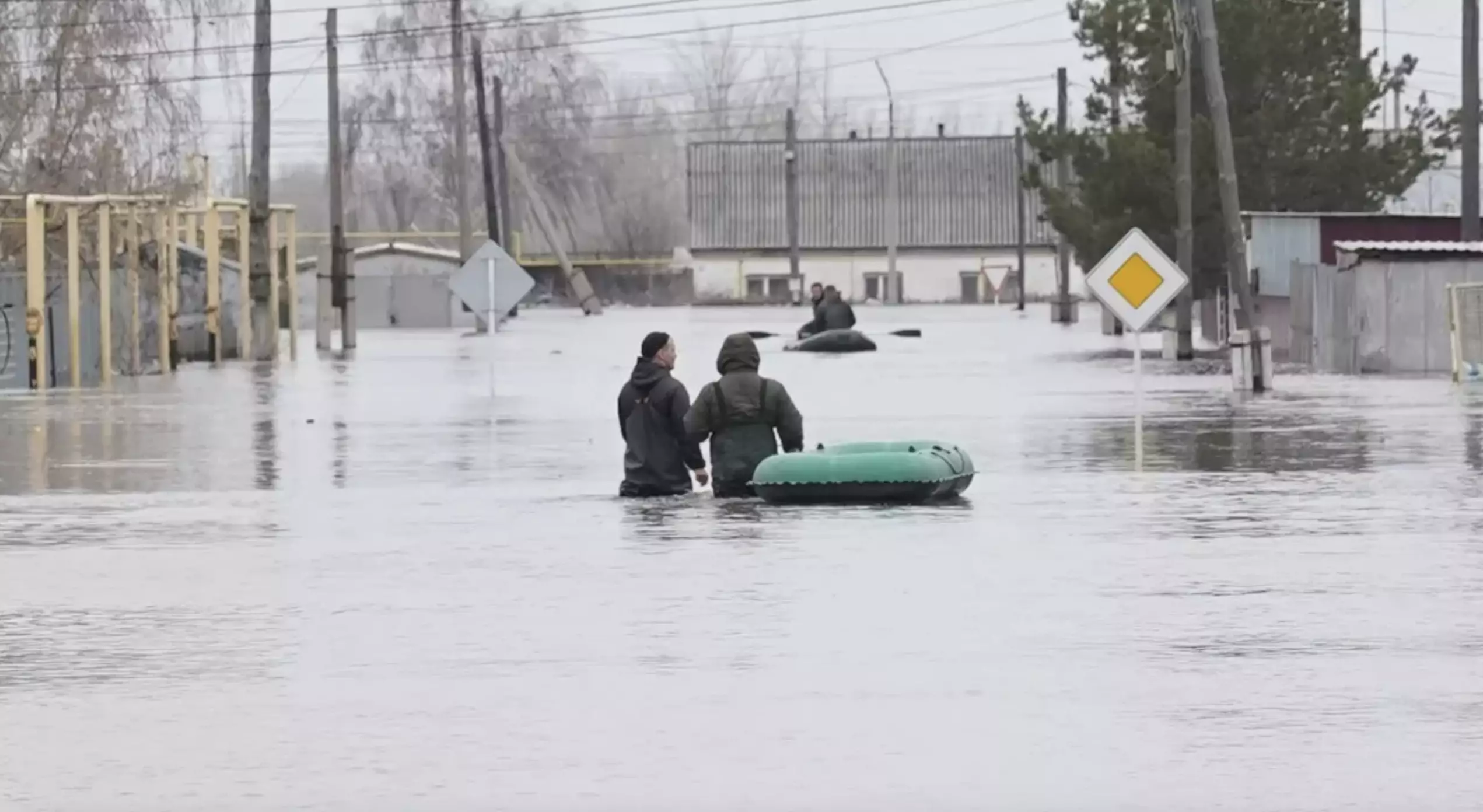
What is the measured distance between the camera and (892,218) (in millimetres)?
135750

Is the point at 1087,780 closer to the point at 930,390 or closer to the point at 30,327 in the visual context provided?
the point at 930,390

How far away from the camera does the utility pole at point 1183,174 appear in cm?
4747

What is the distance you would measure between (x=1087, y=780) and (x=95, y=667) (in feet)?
16.3

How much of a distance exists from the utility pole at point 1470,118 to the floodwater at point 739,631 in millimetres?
20659

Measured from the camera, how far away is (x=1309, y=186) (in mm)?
60969

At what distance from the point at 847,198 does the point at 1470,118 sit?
9416 cm

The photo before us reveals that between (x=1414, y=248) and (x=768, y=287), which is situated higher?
(x=1414, y=248)

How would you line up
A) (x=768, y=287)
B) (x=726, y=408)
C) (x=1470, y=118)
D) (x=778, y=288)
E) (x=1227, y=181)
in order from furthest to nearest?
1. (x=778, y=288)
2. (x=768, y=287)
3. (x=1470, y=118)
4. (x=1227, y=181)
5. (x=726, y=408)

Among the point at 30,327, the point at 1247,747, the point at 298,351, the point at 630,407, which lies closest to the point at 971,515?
the point at 630,407

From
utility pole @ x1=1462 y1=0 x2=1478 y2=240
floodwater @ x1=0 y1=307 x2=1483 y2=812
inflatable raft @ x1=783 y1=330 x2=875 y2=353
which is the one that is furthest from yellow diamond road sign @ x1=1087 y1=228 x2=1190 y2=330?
inflatable raft @ x1=783 y1=330 x2=875 y2=353

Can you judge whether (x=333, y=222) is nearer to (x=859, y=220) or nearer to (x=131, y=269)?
(x=131, y=269)

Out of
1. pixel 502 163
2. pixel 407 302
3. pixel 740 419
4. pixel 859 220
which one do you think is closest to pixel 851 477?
pixel 740 419

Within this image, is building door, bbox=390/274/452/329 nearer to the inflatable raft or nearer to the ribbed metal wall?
the inflatable raft

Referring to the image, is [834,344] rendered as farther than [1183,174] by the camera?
Yes
